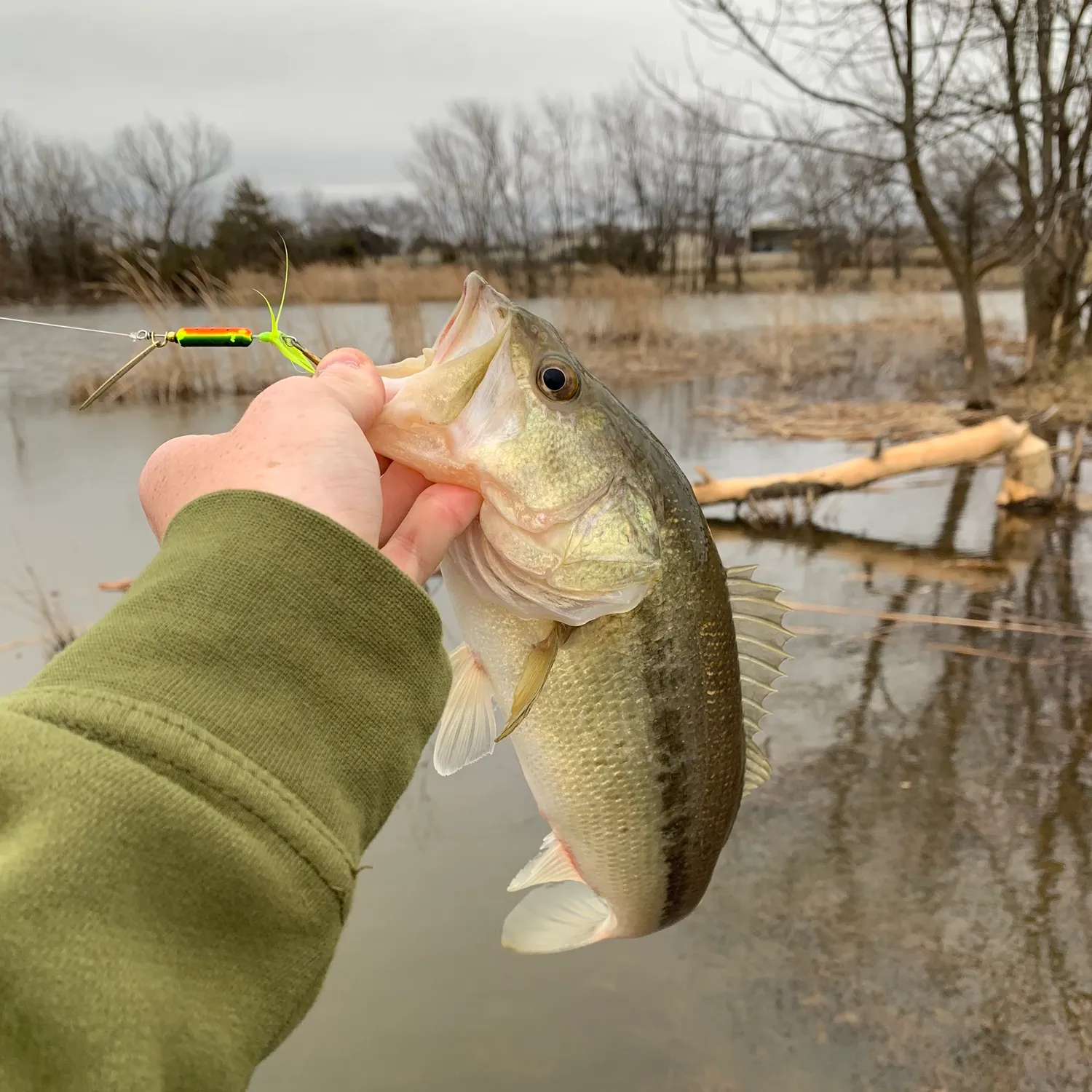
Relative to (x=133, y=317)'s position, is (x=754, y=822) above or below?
below

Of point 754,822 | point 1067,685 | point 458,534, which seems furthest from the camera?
point 1067,685

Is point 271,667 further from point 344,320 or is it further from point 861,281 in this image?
point 861,281

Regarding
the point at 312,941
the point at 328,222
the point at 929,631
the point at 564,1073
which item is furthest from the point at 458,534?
the point at 328,222

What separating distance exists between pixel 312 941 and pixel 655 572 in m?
0.83

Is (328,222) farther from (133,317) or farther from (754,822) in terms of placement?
(754,822)

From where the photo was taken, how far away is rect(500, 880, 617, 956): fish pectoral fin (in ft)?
5.88

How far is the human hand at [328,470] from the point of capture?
1131mm

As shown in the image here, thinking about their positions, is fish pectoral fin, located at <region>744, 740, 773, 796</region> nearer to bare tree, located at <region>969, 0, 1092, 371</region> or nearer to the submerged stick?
the submerged stick

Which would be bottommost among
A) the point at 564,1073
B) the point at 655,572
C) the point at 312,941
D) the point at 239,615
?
the point at 564,1073

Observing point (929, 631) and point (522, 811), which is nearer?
point (522, 811)

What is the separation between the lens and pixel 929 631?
5082 mm

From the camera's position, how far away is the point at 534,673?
1.46 m

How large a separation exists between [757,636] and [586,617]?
19.7 inches

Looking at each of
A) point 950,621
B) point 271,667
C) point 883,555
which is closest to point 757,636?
point 271,667
